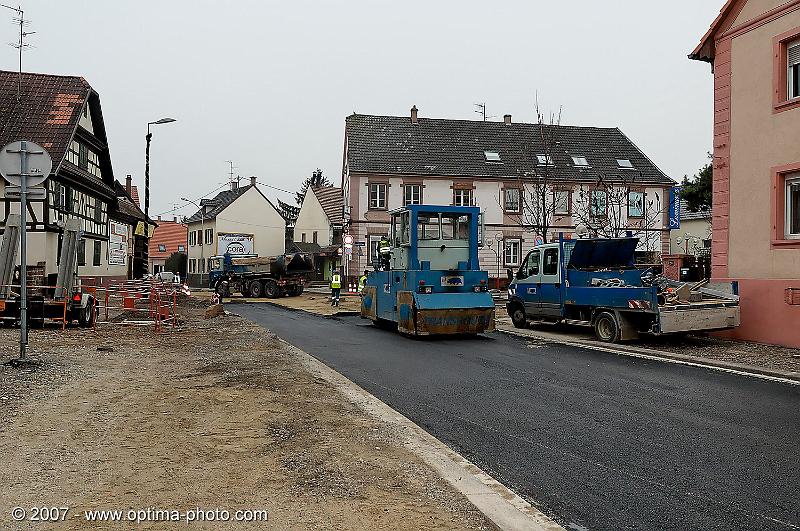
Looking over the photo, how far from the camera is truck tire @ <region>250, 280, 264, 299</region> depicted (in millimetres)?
44406

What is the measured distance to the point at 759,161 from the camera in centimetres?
1658

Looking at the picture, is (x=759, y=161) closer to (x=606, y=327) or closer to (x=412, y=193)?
(x=606, y=327)

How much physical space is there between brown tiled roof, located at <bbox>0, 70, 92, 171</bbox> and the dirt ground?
24375 mm

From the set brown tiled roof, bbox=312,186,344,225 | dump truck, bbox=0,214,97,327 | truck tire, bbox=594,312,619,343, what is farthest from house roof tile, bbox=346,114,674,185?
truck tire, bbox=594,312,619,343

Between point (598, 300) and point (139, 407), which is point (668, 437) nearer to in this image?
point (139, 407)

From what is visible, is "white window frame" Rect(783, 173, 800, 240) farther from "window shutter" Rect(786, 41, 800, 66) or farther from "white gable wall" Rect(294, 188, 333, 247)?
"white gable wall" Rect(294, 188, 333, 247)

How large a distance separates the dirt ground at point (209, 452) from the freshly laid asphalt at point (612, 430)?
0.85 m

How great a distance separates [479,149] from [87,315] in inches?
1443

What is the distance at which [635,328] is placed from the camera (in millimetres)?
16859

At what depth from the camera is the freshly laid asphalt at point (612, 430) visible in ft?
17.1

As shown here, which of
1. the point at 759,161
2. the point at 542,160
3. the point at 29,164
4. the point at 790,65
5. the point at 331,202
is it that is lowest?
the point at 29,164

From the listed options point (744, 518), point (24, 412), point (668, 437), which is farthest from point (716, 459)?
point (24, 412)

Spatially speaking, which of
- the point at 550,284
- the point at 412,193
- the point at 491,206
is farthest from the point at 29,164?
the point at 491,206

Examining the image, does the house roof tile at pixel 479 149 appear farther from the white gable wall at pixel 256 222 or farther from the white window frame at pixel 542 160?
the white gable wall at pixel 256 222
